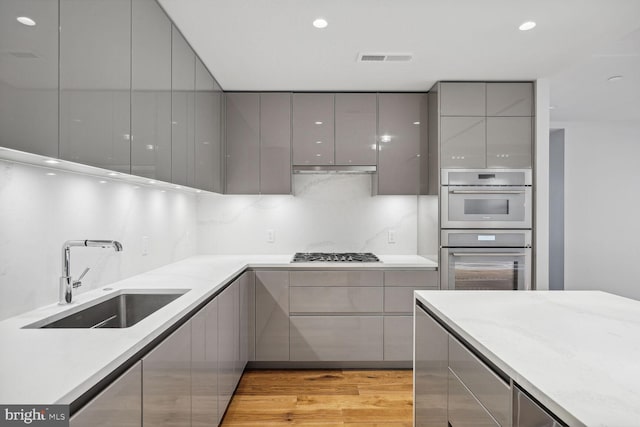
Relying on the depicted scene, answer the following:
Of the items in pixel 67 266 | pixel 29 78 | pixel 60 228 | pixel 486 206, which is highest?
pixel 29 78

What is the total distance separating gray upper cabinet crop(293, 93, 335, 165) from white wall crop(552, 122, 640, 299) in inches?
139

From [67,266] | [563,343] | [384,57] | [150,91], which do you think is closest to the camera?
[563,343]

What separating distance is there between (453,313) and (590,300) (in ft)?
2.47

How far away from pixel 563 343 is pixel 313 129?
2683mm

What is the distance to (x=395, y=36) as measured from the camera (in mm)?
2375

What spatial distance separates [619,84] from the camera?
3.63 meters

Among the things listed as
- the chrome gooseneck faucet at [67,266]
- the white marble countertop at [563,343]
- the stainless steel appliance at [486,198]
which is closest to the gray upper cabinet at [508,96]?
the stainless steel appliance at [486,198]

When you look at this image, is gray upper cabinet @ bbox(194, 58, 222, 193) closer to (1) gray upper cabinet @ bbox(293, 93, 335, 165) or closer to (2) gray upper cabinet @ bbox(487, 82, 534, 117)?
(1) gray upper cabinet @ bbox(293, 93, 335, 165)

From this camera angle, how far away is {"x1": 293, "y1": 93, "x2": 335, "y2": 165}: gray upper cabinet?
3.44 m

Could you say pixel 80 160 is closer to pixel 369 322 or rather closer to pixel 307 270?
pixel 307 270

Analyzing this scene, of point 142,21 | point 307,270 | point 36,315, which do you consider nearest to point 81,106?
point 142,21

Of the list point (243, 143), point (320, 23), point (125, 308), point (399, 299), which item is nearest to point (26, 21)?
point (125, 308)

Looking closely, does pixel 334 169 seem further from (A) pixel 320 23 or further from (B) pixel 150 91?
(B) pixel 150 91

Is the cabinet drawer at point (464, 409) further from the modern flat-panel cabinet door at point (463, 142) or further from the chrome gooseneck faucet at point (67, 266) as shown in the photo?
the modern flat-panel cabinet door at point (463, 142)
